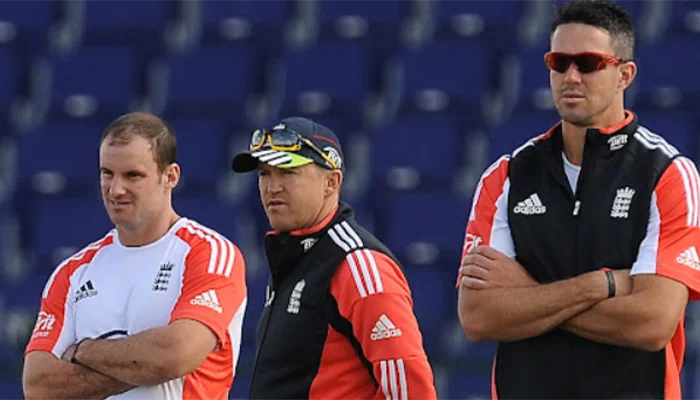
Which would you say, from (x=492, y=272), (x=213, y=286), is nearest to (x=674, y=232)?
(x=492, y=272)

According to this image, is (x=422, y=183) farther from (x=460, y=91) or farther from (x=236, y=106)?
(x=236, y=106)

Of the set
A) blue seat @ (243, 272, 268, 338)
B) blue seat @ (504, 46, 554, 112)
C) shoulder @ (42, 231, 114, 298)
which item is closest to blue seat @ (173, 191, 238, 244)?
blue seat @ (243, 272, 268, 338)

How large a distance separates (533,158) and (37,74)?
280 inches

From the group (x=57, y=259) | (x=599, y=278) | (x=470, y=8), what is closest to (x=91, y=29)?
(x=57, y=259)

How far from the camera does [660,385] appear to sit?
445 centimetres

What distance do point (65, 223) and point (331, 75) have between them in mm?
2106

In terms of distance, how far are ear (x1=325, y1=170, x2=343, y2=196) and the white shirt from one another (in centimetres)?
47

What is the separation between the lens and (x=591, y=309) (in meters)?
4.38

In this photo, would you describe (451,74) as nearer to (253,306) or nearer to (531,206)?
(253,306)

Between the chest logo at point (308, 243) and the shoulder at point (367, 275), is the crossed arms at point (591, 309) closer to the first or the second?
the shoulder at point (367, 275)

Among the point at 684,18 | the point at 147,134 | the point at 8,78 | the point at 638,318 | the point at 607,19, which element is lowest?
the point at 8,78

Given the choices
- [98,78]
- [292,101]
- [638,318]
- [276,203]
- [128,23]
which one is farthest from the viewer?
[128,23]

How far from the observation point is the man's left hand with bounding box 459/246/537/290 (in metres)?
4.52

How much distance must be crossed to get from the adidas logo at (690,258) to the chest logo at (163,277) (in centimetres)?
163
